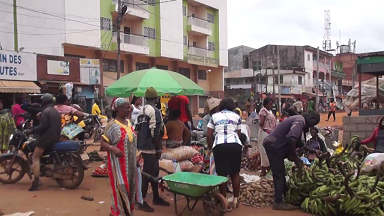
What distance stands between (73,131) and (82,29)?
62.7 ft

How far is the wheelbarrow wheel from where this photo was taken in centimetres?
484

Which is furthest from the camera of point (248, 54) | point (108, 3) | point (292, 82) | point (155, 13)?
point (248, 54)

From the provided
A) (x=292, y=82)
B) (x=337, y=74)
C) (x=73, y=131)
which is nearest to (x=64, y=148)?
(x=73, y=131)

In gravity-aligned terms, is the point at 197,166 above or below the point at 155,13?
below

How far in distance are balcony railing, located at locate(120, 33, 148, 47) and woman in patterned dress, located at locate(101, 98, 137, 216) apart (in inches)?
951

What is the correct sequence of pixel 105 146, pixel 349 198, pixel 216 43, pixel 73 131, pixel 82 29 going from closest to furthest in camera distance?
pixel 105 146, pixel 349 198, pixel 73 131, pixel 82 29, pixel 216 43

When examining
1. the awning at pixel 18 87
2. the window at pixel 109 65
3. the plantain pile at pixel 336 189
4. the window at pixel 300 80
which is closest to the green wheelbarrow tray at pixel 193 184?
the plantain pile at pixel 336 189

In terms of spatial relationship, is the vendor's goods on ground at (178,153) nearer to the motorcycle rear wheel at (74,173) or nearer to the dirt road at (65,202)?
the dirt road at (65,202)

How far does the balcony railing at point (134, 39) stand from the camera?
2816 centimetres

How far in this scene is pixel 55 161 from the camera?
6738 mm

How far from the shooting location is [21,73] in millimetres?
18359

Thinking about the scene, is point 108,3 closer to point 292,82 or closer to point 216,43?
point 216,43

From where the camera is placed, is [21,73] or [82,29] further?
[82,29]

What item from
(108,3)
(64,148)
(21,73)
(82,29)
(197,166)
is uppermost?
(108,3)
